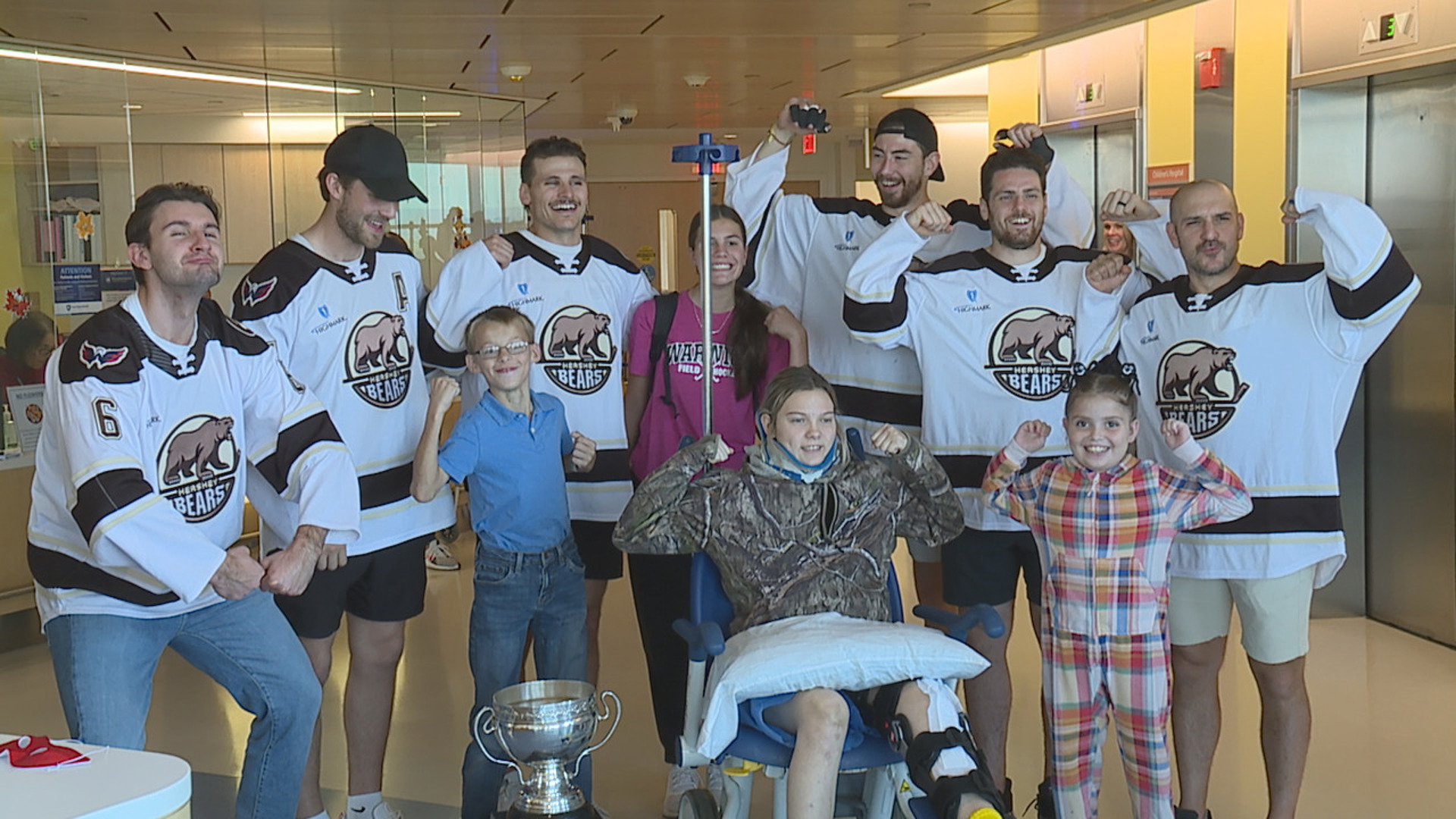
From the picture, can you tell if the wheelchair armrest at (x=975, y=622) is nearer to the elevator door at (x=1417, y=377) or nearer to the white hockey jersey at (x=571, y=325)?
the white hockey jersey at (x=571, y=325)

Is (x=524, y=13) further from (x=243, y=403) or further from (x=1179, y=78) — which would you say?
(x=243, y=403)

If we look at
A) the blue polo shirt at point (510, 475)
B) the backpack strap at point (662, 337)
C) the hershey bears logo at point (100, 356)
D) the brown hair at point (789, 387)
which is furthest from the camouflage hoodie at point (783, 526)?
the hershey bears logo at point (100, 356)

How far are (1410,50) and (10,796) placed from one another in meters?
5.29

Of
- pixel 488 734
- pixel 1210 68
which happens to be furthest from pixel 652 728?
pixel 1210 68

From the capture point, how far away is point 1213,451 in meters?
3.39

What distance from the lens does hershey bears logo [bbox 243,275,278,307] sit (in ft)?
10.9

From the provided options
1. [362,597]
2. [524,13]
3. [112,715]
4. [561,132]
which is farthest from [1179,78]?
[561,132]

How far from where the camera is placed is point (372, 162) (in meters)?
3.35

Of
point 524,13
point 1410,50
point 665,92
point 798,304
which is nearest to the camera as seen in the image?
point 798,304

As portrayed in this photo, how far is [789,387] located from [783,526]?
330 mm

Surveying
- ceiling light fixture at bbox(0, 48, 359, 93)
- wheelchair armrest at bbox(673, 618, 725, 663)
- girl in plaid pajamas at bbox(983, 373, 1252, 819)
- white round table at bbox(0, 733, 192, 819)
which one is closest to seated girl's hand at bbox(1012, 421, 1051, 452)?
girl in plaid pajamas at bbox(983, 373, 1252, 819)

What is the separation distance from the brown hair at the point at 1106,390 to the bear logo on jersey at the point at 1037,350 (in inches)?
11.2

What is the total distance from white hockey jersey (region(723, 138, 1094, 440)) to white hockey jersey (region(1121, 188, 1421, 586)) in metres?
0.75

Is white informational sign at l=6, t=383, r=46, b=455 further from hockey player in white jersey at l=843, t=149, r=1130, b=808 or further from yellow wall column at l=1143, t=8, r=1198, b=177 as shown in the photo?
yellow wall column at l=1143, t=8, r=1198, b=177
